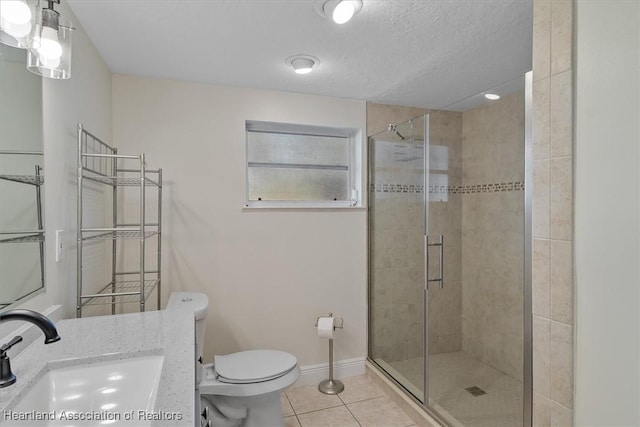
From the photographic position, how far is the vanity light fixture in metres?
0.85

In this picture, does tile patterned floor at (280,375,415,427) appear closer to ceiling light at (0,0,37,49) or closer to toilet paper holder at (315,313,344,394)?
toilet paper holder at (315,313,344,394)

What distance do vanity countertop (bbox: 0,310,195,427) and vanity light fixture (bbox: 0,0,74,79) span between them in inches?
34.6

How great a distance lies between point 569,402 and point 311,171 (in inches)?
84.2

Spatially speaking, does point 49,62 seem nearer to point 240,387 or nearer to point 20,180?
point 20,180

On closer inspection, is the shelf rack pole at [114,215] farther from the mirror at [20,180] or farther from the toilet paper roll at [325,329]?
the toilet paper roll at [325,329]

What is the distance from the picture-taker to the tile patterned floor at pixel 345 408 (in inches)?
84.6

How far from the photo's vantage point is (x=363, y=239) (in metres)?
2.79

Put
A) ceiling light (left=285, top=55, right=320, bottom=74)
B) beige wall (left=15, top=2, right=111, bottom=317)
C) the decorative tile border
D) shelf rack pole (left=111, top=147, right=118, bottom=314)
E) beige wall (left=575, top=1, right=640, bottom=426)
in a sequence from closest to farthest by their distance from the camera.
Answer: beige wall (left=575, top=1, right=640, bottom=426) < beige wall (left=15, top=2, right=111, bottom=317) < ceiling light (left=285, top=55, right=320, bottom=74) < shelf rack pole (left=111, top=147, right=118, bottom=314) < the decorative tile border

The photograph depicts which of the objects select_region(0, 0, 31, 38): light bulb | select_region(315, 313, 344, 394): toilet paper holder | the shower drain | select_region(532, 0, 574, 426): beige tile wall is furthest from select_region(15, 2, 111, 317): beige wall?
the shower drain

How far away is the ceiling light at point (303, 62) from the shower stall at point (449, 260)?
854 millimetres

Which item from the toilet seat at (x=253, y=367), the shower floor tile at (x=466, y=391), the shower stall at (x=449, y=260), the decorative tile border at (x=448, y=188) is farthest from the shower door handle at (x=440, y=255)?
the toilet seat at (x=253, y=367)

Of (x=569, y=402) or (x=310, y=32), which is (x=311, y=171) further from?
(x=569, y=402)

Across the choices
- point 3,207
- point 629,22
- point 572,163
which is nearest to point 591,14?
point 629,22

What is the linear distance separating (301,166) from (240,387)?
165cm
